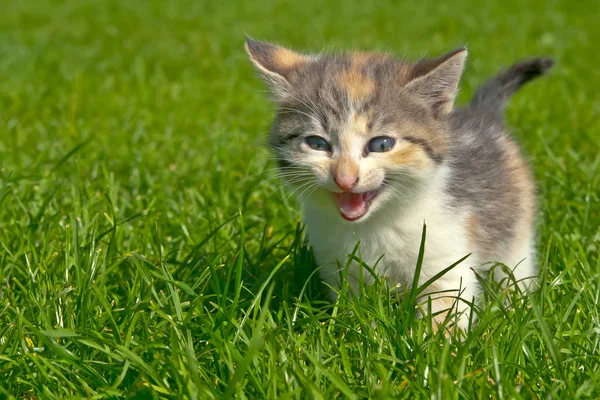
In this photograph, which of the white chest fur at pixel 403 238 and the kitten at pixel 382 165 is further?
the white chest fur at pixel 403 238

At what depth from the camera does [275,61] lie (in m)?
3.39

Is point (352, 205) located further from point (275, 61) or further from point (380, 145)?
point (275, 61)

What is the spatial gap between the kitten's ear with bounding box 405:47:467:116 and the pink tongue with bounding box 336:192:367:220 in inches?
20.9

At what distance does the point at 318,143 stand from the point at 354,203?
0.29 metres

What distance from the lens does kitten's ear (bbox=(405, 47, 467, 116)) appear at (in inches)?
122

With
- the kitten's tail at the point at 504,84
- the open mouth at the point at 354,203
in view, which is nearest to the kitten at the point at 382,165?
the open mouth at the point at 354,203

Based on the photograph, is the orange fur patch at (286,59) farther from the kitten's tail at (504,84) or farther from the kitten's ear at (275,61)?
the kitten's tail at (504,84)

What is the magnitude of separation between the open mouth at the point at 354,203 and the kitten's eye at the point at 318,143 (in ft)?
0.65

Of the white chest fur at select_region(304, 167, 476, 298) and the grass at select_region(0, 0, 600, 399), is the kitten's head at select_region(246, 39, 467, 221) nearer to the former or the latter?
the white chest fur at select_region(304, 167, 476, 298)

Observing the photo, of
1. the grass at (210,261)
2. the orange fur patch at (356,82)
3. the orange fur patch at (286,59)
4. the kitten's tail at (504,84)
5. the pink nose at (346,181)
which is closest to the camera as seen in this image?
the grass at (210,261)

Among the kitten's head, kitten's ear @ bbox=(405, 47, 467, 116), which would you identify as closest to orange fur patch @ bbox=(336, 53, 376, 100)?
the kitten's head

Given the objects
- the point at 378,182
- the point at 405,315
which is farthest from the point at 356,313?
the point at 378,182

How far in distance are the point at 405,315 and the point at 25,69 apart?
645 centimetres

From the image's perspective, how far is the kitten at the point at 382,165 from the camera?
297cm
